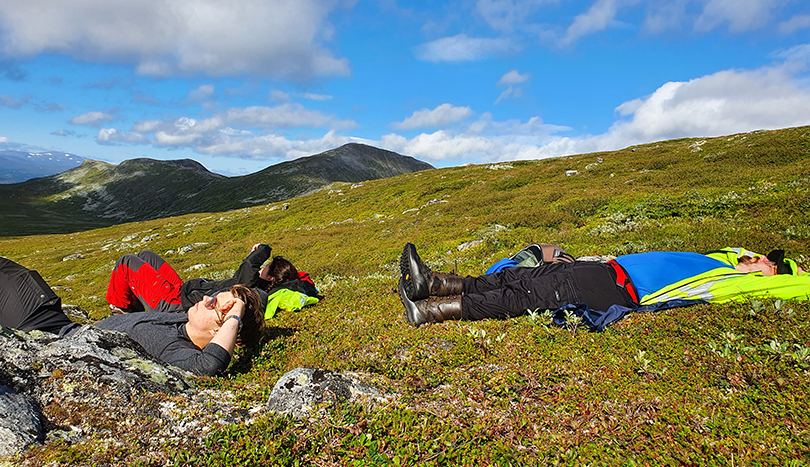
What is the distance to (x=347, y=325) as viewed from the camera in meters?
8.15

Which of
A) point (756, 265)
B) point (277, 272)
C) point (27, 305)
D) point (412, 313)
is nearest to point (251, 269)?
point (277, 272)

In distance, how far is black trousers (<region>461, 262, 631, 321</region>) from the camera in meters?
6.99

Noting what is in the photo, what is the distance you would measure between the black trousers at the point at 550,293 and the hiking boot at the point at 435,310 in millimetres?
172

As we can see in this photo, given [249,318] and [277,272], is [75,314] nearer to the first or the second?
[277,272]

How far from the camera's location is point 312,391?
4367 millimetres

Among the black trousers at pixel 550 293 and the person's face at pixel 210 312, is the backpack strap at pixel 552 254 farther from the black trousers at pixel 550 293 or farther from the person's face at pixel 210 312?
the person's face at pixel 210 312

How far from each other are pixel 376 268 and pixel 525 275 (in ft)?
34.1

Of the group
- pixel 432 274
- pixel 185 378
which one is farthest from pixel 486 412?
pixel 185 378

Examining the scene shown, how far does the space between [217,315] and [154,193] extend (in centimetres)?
20950

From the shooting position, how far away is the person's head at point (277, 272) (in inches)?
427

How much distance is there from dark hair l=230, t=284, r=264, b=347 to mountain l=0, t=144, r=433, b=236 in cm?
13067

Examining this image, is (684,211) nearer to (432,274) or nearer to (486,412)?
(432,274)

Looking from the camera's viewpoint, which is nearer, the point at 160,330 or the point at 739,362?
the point at 739,362

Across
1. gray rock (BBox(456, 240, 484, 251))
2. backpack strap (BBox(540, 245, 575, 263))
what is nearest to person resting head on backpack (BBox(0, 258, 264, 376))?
backpack strap (BBox(540, 245, 575, 263))
